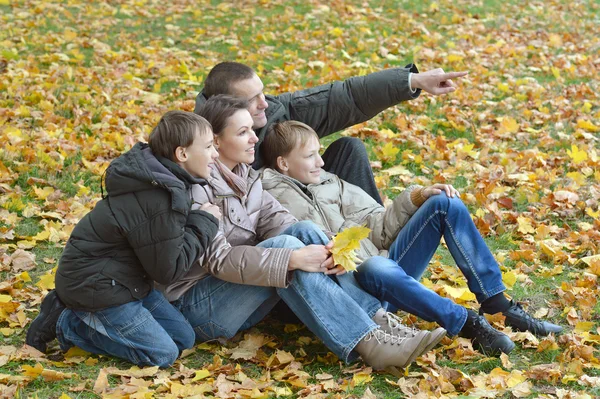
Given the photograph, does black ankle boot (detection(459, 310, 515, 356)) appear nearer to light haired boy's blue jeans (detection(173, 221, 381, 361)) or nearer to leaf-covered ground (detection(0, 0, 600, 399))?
leaf-covered ground (detection(0, 0, 600, 399))

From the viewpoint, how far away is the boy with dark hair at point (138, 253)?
3.37 metres

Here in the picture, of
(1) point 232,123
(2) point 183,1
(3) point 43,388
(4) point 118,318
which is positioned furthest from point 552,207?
(2) point 183,1

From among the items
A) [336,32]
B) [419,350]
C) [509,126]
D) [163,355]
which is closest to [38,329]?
[163,355]

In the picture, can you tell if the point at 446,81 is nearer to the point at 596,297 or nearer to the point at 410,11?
the point at 596,297

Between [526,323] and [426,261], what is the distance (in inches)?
21.2

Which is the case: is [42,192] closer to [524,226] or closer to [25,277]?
[25,277]

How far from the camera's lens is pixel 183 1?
474 inches

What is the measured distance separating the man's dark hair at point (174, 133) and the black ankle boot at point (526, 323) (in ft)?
5.28

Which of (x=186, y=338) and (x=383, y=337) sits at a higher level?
(x=383, y=337)

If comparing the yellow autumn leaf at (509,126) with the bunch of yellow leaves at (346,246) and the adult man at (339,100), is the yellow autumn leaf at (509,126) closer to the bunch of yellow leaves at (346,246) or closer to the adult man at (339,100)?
the adult man at (339,100)

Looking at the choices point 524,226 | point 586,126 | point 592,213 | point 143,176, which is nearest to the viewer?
point 143,176

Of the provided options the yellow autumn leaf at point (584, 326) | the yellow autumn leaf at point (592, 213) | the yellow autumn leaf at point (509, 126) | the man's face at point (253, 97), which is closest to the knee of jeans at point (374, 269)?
the yellow autumn leaf at point (584, 326)

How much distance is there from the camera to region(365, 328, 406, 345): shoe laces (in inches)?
135

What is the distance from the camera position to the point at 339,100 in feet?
15.8
